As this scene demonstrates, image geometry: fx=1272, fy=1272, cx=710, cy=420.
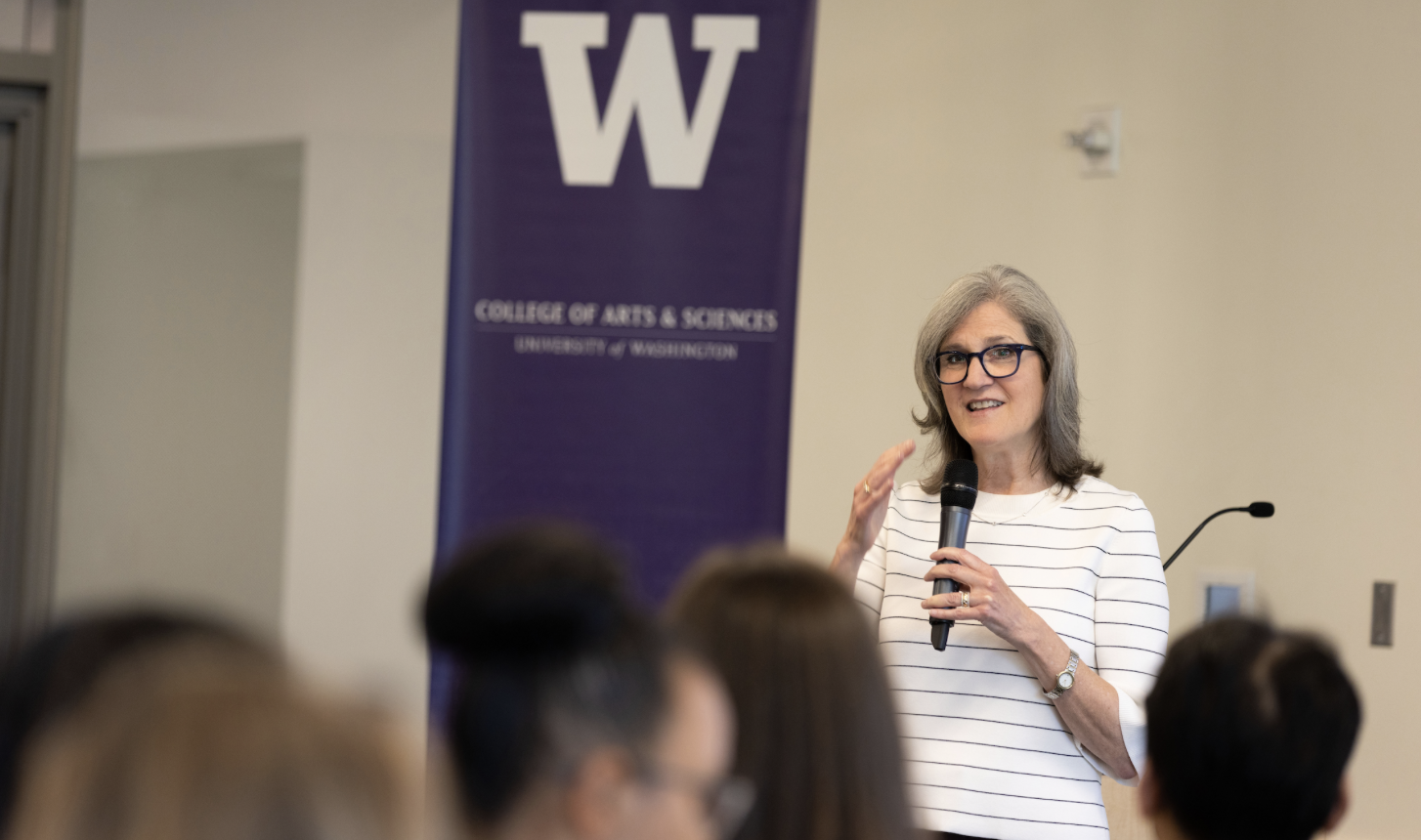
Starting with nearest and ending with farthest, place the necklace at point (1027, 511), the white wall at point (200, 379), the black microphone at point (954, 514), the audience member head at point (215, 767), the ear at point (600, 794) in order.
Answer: the audience member head at point (215, 767), the ear at point (600, 794), the black microphone at point (954, 514), the necklace at point (1027, 511), the white wall at point (200, 379)

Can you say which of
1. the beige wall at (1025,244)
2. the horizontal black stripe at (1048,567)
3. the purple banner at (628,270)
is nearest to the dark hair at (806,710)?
the horizontal black stripe at (1048,567)

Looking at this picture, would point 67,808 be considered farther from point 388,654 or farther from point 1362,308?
point 388,654

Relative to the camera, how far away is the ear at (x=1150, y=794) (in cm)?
127

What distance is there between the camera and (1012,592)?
6.43 feet

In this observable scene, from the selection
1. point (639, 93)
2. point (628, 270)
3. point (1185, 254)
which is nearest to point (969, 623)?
point (628, 270)

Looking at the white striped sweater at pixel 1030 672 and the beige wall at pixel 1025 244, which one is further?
the beige wall at pixel 1025 244

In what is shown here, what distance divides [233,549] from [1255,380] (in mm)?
3523

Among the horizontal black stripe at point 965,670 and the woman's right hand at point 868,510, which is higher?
the woman's right hand at point 868,510

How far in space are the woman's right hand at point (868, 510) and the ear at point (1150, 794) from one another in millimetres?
890

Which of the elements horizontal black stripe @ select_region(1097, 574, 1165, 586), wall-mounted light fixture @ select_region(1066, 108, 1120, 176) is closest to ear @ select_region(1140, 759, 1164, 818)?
horizontal black stripe @ select_region(1097, 574, 1165, 586)

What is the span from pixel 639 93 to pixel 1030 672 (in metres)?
1.83

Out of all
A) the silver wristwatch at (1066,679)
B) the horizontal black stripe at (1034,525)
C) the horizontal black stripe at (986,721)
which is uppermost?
the horizontal black stripe at (1034,525)

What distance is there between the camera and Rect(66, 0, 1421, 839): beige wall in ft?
11.5

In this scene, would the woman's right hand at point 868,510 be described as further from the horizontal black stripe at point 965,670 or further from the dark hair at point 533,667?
the dark hair at point 533,667
